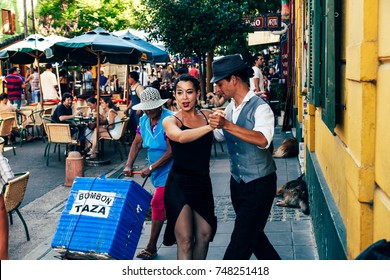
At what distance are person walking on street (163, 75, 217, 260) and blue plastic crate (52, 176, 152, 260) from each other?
1.18ft

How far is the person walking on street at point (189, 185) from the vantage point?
5121 mm

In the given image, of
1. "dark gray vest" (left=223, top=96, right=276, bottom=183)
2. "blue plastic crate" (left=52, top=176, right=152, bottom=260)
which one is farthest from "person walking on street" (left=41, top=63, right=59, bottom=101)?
"dark gray vest" (left=223, top=96, right=276, bottom=183)

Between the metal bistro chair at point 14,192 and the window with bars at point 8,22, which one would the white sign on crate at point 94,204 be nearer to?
the metal bistro chair at point 14,192

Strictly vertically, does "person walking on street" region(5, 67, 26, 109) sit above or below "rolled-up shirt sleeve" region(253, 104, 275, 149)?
below

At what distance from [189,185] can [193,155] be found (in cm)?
24

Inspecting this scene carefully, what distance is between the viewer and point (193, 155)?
5.12 m

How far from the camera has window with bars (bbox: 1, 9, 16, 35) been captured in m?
36.1

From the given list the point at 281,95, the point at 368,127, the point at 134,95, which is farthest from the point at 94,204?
the point at 281,95

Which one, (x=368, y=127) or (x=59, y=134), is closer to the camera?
(x=368, y=127)

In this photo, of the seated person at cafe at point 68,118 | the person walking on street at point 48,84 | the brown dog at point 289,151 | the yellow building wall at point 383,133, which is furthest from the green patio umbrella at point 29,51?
the yellow building wall at point 383,133

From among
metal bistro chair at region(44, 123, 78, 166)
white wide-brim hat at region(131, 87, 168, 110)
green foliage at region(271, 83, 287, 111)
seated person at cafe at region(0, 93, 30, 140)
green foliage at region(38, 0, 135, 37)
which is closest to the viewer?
white wide-brim hat at region(131, 87, 168, 110)

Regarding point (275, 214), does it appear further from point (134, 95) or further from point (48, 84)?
point (48, 84)

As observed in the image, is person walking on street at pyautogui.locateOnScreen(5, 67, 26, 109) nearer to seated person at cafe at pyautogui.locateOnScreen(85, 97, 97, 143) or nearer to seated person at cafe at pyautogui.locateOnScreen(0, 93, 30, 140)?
seated person at cafe at pyautogui.locateOnScreen(0, 93, 30, 140)
